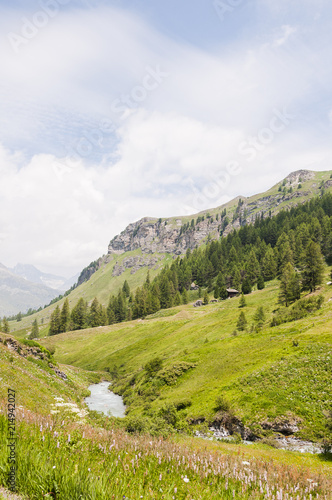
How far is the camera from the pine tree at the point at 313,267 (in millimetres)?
67675

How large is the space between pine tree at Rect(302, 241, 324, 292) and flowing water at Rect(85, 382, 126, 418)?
57527 millimetres

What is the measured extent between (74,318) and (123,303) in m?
29.2

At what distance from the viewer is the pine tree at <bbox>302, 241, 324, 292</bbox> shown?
6768 cm

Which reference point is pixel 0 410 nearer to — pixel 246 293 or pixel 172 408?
pixel 172 408

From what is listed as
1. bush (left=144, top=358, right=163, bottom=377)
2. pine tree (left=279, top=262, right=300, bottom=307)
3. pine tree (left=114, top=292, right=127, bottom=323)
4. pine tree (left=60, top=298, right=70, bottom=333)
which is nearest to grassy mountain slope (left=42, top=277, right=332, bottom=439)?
bush (left=144, top=358, right=163, bottom=377)

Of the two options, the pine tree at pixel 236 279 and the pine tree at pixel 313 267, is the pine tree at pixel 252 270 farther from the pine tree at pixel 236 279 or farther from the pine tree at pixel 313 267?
the pine tree at pixel 313 267

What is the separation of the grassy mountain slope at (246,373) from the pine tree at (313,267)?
4.26 meters

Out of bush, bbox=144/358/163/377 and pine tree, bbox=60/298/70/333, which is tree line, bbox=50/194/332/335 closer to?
pine tree, bbox=60/298/70/333

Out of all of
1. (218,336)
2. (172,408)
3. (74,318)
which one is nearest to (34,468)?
(172,408)

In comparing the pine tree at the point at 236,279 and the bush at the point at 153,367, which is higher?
the pine tree at the point at 236,279

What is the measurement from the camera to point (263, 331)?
46.8 m

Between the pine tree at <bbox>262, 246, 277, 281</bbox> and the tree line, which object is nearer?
the tree line

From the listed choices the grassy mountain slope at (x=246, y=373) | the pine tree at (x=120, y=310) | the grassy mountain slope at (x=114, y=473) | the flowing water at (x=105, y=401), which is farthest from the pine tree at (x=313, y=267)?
the pine tree at (x=120, y=310)

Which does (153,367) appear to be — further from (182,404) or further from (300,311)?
A: (300,311)
